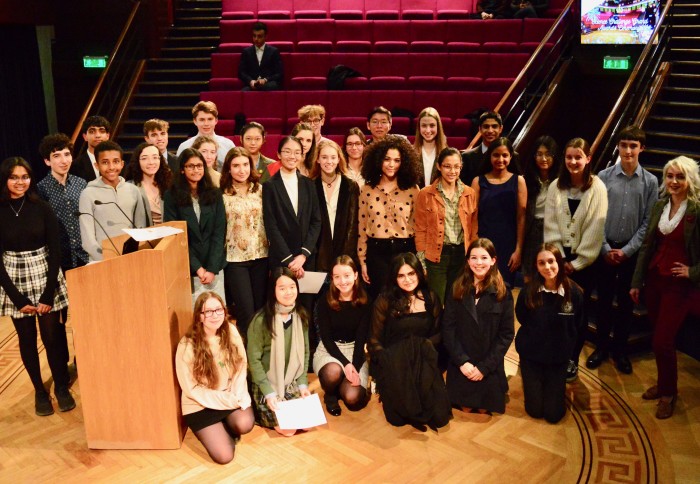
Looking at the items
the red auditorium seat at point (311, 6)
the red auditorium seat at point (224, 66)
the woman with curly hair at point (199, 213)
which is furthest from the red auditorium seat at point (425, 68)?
the woman with curly hair at point (199, 213)

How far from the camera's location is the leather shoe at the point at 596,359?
158 inches

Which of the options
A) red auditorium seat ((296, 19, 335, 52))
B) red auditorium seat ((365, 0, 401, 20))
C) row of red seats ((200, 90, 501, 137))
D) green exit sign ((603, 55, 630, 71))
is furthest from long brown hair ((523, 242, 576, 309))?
red auditorium seat ((365, 0, 401, 20))

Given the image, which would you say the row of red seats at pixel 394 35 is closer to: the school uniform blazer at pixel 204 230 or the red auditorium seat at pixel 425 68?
the red auditorium seat at pixel 425 68

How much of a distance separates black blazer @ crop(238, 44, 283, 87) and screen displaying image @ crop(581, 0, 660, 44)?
11.4ft

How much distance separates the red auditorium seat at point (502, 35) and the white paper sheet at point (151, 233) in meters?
5.96

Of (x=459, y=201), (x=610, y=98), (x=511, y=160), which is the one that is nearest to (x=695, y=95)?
(x=610, y=98)

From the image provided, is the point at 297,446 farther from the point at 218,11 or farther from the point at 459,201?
the point at 218,11

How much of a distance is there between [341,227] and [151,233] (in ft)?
4.02

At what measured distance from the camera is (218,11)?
945 centimetres

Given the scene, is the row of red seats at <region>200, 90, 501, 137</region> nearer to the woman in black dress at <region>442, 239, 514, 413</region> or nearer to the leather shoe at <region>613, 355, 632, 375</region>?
the leather shoe at <region>613, 355, 632, 375</region>

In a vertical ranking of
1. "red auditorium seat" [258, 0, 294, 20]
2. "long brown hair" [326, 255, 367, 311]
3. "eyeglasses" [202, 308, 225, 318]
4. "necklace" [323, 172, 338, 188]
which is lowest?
"long brown hair" [326, 255, 367, 311]

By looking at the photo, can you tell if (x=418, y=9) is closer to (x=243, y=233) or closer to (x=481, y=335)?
(x=243, y=233)

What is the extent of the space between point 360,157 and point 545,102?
3.57m

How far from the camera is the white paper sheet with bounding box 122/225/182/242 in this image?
2.80 m
